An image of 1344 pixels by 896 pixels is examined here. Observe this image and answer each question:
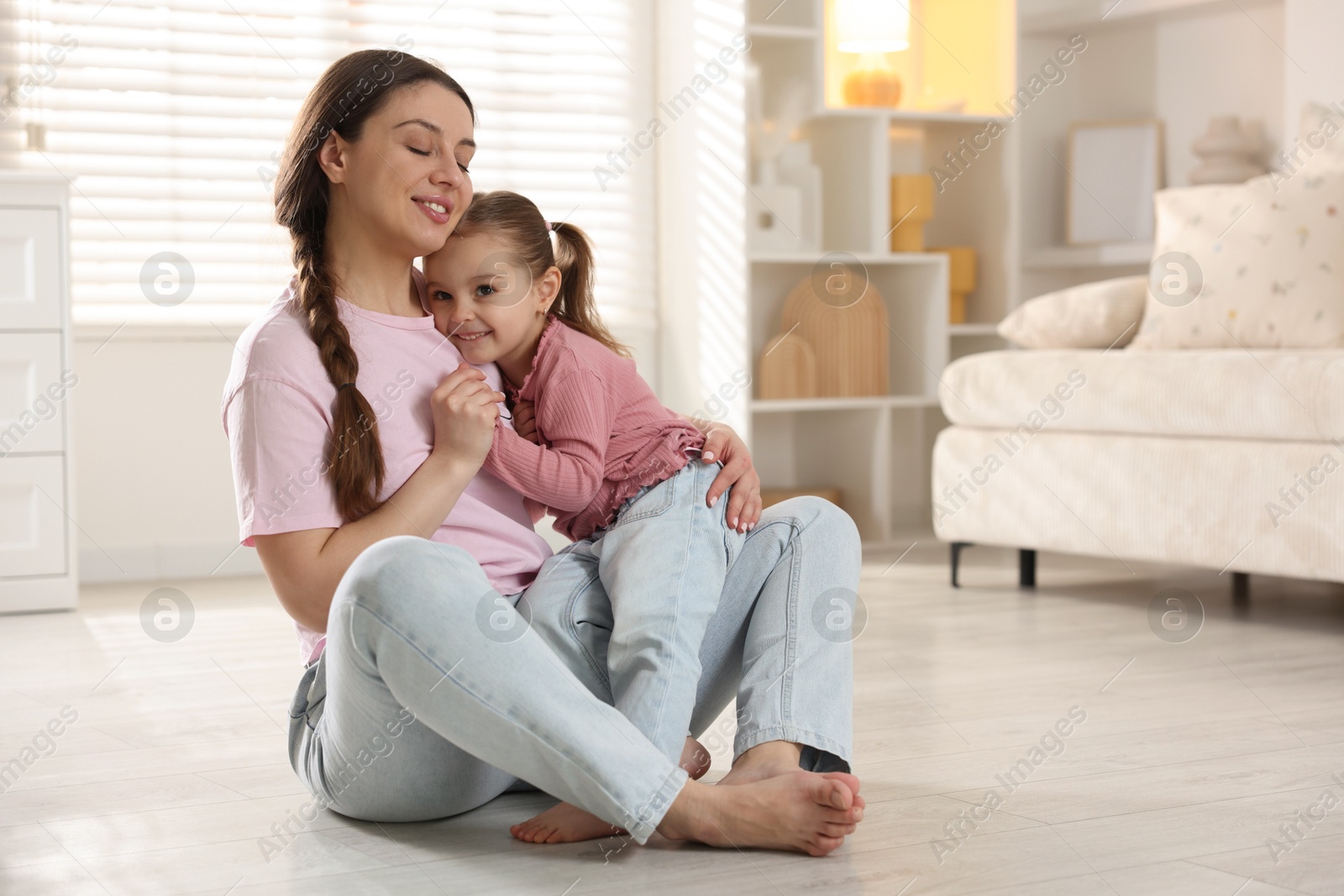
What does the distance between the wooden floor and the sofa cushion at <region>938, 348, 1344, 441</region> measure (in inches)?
14.1

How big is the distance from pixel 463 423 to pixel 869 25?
2.69 meters

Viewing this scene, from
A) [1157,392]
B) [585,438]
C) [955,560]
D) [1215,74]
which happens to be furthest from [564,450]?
[1215,74]

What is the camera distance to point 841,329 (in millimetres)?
3672

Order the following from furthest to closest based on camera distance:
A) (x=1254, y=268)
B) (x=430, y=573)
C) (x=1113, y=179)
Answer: (x=1113, y=179)
(x=1254, y=268)
(x=430, y=573)

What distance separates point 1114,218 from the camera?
376cm

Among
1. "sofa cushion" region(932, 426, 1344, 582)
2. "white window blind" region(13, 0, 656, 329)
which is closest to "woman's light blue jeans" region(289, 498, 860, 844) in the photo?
"sofa cushion" region(932, 426, 1344, 582)

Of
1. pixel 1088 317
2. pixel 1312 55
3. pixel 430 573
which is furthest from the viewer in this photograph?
pixel 1312 55

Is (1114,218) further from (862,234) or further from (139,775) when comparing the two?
(139,775)

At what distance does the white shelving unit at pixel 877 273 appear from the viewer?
141 inches

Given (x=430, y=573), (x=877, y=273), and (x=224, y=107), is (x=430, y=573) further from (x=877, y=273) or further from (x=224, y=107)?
(x=877, y=273)

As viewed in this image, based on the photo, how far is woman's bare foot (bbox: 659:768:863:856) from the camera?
117cm

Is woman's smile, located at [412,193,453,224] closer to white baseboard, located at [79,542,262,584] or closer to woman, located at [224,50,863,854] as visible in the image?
woman, located at [224,50,863,854]

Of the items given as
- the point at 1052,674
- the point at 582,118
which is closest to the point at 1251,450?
the point at 1052,674

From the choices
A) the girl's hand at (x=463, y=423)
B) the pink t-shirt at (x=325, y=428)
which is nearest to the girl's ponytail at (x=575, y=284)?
the pink t-shirt at (x=325, y=428)
